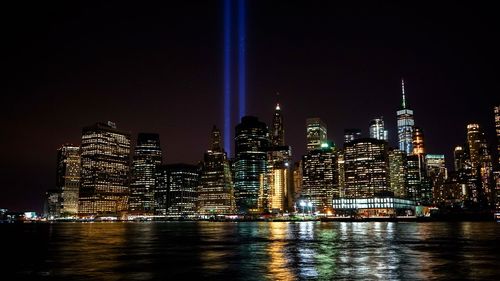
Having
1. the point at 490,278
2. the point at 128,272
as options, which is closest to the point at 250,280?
the point at 128,272

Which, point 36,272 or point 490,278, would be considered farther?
point 36,272

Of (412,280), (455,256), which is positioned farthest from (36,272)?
(455,256)

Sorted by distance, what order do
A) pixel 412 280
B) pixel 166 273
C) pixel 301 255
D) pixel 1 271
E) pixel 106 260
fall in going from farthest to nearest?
pixel 301 255
pixel 106 260
pixel 1 271
pixel 166 273
pixel 412 280

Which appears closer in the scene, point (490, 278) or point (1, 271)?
point (490, 278)

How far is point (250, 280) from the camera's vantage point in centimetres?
4481

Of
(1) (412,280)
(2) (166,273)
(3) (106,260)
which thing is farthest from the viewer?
(3) (106,260)

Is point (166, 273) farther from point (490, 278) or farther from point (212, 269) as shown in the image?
point (490, 278)

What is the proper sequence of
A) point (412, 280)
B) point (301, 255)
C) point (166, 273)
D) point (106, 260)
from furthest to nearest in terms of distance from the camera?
point (301, 255), point (106, 260), point (166, 273), point (412, 280)

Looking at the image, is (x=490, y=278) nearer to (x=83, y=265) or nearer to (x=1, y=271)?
(x=83, y=265)

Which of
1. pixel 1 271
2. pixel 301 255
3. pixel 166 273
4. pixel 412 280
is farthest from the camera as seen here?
pixel 301 255

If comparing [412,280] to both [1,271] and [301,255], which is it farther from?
[1,271]

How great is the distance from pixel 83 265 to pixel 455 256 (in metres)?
45.5

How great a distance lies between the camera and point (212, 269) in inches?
2106

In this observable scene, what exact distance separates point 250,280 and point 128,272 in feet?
43.1
